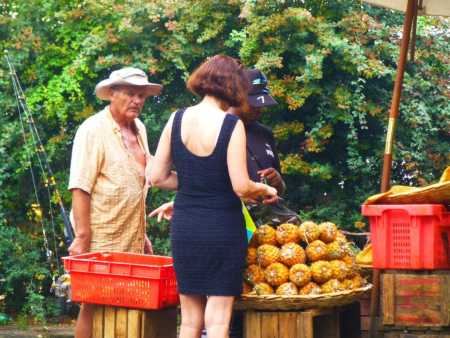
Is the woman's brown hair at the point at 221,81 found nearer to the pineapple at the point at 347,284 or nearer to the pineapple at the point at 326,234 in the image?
the pineapple at the point at 326,234

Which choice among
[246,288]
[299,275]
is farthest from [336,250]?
[246,288]

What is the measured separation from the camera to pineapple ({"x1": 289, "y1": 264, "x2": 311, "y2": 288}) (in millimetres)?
5770

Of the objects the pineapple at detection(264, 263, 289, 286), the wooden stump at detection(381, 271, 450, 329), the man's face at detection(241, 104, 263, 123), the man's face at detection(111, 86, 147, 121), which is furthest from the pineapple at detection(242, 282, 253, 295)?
the man's face at detection(111, 86, 147, 121)

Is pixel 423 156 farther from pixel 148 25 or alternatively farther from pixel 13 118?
pixel 13 118

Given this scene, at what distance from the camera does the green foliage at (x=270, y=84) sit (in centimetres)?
916

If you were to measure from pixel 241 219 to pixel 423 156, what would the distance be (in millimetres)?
4083

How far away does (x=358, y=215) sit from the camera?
938cm

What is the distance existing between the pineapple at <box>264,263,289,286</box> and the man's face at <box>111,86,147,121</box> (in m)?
1.46

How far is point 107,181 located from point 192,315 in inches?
50.7

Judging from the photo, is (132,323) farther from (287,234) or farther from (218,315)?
(287,234)

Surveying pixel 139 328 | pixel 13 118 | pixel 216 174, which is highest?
pixel 13 118

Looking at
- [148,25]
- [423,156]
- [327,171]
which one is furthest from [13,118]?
[423,156]

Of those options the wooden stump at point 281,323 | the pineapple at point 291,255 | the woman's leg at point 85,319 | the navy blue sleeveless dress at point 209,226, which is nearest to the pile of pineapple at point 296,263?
the pineapple at point 291,255

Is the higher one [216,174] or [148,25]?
[148,25]
